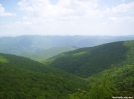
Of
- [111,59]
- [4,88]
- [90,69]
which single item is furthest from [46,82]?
[111,59]

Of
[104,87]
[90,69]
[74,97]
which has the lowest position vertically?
[90,69]

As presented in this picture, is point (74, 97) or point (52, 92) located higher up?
point (74, 97)

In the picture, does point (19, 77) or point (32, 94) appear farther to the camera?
point (19, 77)

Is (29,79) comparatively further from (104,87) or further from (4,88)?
(104,87)

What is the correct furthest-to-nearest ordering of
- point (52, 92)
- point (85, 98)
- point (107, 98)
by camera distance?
point (52, 92) < point (85, 98) < point (107, 98)

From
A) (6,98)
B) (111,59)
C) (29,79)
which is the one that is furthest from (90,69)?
(6,98)

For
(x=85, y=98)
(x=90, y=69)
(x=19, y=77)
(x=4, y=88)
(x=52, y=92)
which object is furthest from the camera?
(x=90, y=69)

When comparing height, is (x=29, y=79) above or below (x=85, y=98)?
below

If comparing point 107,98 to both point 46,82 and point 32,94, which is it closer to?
point 32,94

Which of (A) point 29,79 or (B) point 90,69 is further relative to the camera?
(B) point 90,69
